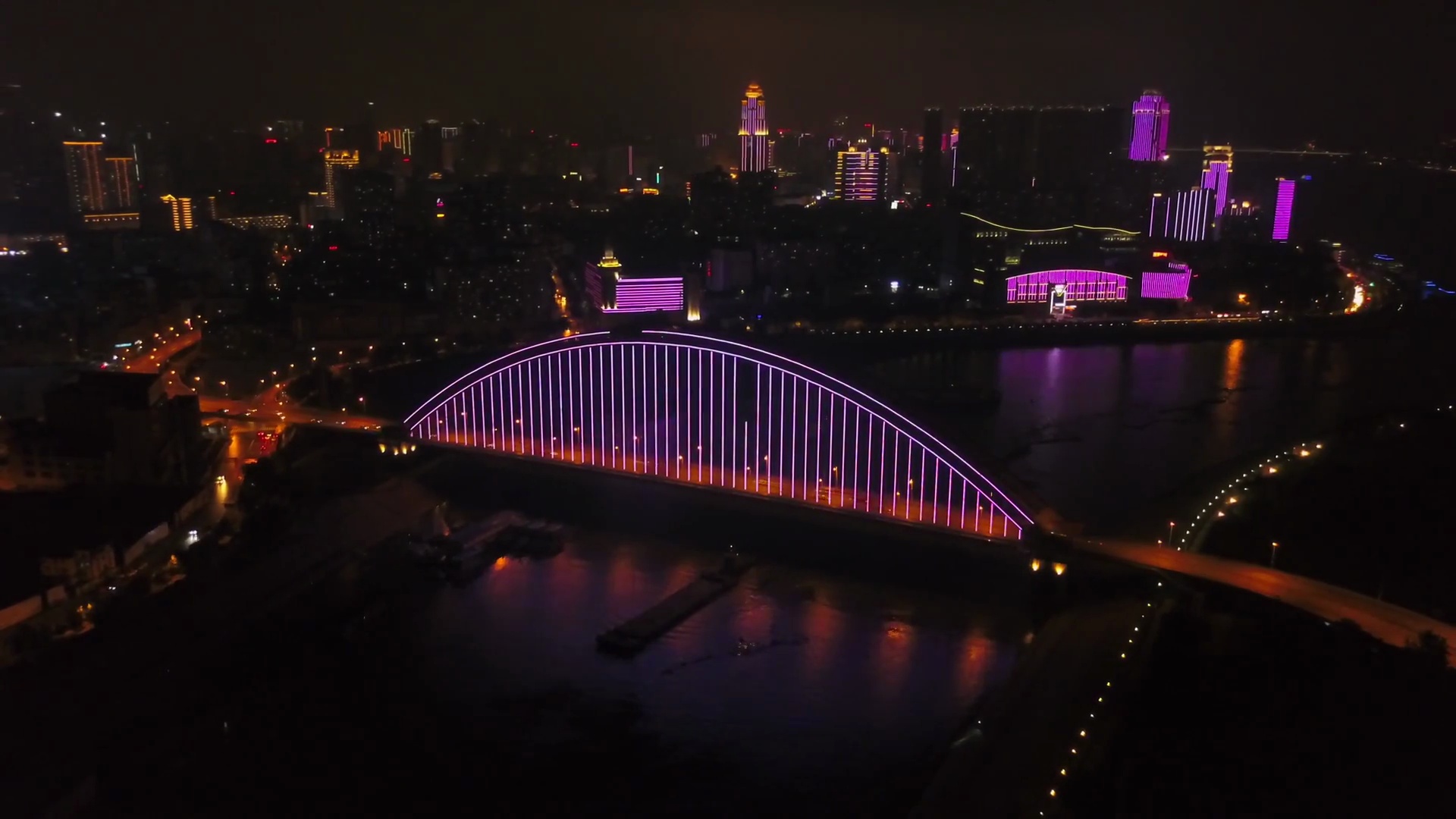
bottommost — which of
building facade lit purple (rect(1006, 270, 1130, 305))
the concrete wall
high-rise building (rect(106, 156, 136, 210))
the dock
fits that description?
the dock

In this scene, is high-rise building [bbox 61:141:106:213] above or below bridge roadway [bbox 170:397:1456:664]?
above

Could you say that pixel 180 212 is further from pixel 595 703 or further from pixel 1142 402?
pixel 595 703

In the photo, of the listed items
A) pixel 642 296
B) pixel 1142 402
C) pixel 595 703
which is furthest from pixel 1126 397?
pixel 595 703

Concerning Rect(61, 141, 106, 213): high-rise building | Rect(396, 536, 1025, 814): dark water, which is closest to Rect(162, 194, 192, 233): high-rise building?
Rect(61, 141, 106, 213): high-rise building

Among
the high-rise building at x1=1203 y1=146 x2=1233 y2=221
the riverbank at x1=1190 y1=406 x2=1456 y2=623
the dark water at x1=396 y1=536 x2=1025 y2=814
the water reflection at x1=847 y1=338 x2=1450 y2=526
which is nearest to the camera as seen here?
the dark water at x1=396 y1=536 x2=1025 y2=814

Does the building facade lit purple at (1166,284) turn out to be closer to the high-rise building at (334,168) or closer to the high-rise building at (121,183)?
the high-rise building at (334,168)

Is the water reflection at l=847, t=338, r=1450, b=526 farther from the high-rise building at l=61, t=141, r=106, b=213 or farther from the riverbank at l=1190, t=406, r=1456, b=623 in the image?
the high-rise building at l=61, t=141, r=106, b=213

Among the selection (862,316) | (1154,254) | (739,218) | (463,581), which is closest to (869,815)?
(463,581)
